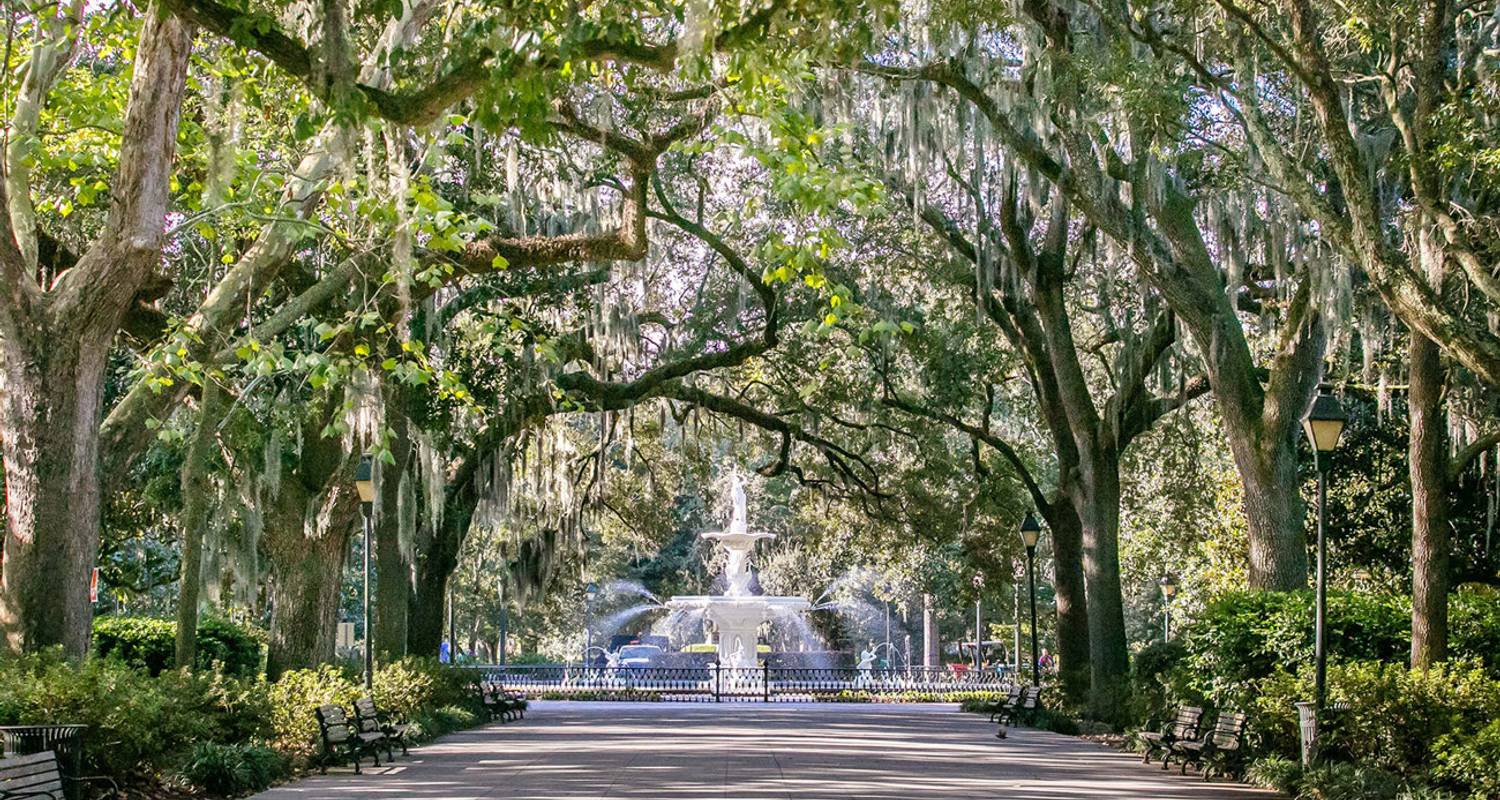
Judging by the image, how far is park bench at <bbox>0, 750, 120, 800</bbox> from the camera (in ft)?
32.4

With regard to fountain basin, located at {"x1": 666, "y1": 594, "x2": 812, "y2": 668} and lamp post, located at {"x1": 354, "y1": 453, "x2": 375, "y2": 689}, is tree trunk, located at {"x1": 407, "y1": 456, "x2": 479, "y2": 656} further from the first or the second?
fountain basin, located at {"x1": 666, "y1": 594, "x2": 812, "y2": 668}

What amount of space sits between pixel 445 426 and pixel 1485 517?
1676 cm

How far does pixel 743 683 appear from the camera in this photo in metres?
38.6

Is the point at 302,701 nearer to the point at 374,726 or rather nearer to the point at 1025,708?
the point at 374,726

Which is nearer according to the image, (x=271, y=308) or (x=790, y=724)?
(x=271, y=308)

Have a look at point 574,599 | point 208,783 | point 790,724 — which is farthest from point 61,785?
point 574,599

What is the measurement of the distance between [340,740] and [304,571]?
3956 mm

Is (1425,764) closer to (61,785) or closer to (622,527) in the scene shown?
(61,785)

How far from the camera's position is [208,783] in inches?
542

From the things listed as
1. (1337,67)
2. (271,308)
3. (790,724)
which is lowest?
(790,724)

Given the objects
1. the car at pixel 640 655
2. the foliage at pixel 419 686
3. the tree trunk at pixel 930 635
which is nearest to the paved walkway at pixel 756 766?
the foliage at pixel 419 686

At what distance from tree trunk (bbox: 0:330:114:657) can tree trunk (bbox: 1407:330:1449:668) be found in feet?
37.1

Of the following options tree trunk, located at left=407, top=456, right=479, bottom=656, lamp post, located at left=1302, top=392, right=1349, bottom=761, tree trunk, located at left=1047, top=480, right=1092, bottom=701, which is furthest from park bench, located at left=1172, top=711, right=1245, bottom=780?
tree trunk, located at left=407, top=456, right=479, bottom=656

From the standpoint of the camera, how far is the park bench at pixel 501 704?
27.1 meters
